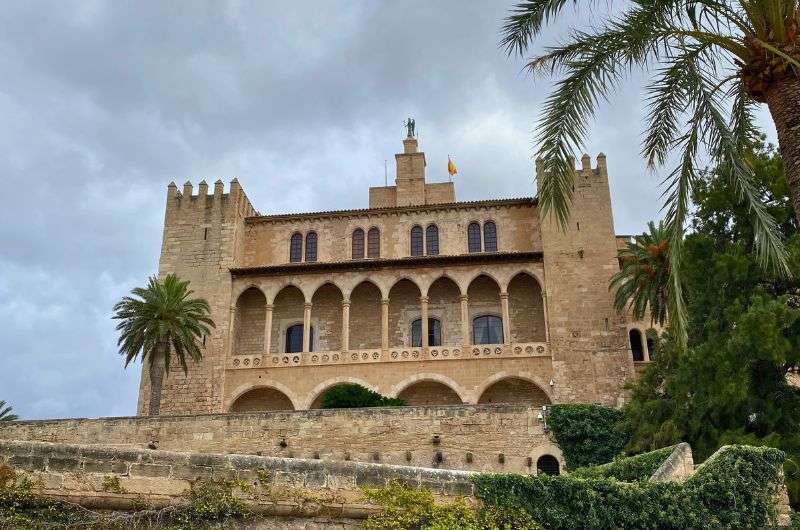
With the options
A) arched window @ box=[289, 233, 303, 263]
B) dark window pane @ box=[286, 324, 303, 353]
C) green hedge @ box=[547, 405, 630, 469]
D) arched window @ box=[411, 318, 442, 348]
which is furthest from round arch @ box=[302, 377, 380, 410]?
green hedge @ box=[547, 405, 630, 469]

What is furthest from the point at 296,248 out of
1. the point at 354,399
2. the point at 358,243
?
the point at 354,399

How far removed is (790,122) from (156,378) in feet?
87.6

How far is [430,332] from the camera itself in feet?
121

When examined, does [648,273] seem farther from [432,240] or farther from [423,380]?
[432,240]

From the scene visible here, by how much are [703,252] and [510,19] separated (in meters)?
10.2

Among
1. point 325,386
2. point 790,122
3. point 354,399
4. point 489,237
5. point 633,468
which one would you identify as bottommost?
point 633,468

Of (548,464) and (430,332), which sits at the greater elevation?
(430,332)

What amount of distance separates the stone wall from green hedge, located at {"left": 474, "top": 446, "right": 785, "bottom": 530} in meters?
13.6

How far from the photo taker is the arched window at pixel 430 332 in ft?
120

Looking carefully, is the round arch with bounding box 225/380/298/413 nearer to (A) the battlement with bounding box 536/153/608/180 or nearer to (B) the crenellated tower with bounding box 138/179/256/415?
(B) the crenellated tower with bounding box 138/179/256/415

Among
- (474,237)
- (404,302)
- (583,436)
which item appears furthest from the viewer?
(474,237)

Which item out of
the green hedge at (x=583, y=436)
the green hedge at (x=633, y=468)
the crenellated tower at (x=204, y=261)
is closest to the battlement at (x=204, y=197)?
the crenellated tower at (x=204, y=261)

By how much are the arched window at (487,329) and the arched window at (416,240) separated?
4.40 meters

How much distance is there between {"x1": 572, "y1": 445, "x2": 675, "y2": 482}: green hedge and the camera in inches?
500
